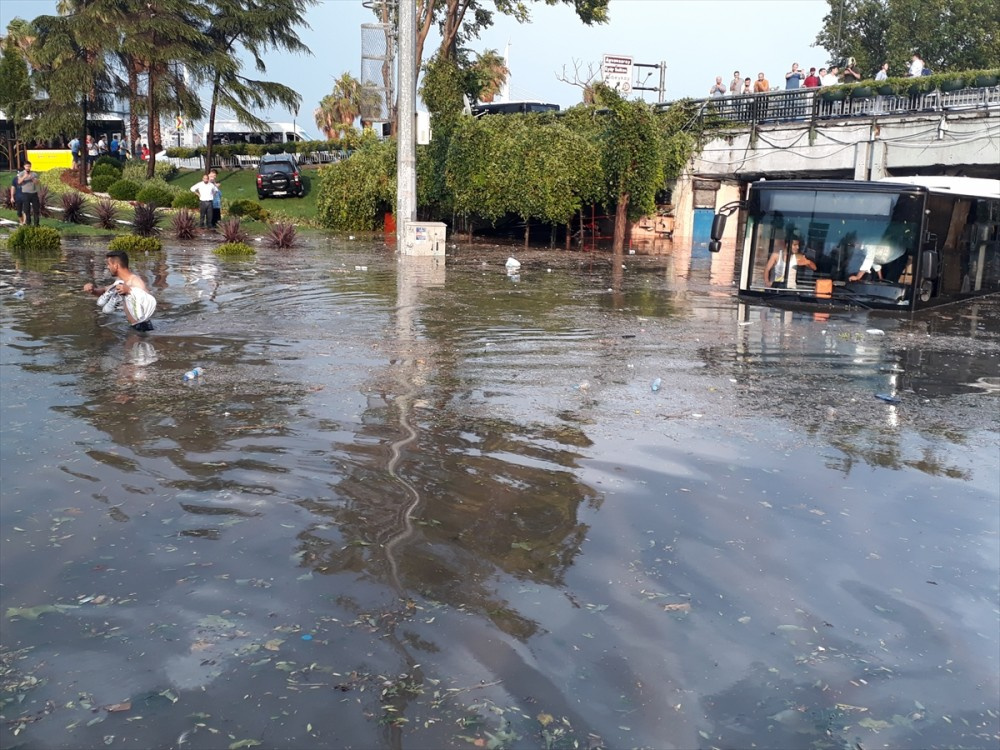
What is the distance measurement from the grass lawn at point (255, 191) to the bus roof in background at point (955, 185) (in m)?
25.8

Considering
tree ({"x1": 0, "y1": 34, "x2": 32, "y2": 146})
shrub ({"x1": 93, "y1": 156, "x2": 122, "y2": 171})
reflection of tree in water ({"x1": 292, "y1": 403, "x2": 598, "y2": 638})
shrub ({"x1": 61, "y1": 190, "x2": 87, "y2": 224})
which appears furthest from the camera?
tree ({"x1": 0, "y1": 34, "x2": 32, "y2": 146})

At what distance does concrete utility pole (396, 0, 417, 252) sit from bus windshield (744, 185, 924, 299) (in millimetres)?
11194

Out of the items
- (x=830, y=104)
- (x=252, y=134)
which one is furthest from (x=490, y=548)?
(x=252, y=134)

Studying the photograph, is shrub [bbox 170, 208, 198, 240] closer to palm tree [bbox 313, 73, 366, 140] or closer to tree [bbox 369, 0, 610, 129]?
tree [bbox 369, 0, 610, 129]

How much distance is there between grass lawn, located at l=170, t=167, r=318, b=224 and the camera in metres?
41.8

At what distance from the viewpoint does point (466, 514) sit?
6.54 m

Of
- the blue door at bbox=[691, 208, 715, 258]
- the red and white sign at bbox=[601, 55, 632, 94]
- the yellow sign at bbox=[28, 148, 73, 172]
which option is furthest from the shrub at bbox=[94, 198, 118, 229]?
the yellow sign at bbox=[28, 148, 73, 172]

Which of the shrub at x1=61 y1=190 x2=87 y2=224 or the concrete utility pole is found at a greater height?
the concrete utility pole

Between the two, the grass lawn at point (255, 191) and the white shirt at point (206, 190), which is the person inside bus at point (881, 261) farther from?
the grass lawn at point (255, 191)

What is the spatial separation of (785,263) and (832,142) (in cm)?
1639

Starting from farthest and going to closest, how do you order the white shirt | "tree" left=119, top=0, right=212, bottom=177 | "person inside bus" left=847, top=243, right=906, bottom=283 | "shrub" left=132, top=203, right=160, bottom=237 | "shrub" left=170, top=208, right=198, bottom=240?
"tree" left=119, top=0, right=212, bottom=177 → the white shirt → "shrub" left=170, top=208, right=198, bottom=240 → "shrub" left=132, top=203, right=160, bottom=237 → "person inside bus" left=847, top=243, right=906, bottom=283

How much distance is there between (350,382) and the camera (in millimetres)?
10414

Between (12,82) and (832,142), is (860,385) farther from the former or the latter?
(12,82)

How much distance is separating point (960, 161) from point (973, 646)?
26396mm
